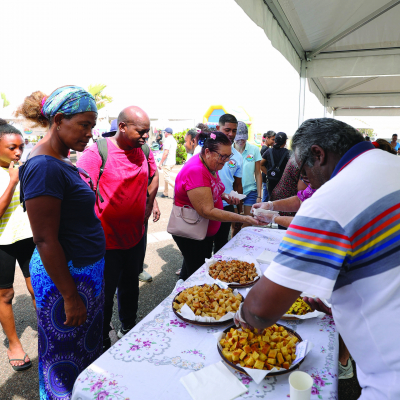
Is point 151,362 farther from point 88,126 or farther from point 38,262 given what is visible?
point 88,126

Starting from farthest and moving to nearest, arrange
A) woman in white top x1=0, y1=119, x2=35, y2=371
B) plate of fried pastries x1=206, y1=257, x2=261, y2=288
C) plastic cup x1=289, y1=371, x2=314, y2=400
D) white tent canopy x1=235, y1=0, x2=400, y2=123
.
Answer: white tent canopy x1=235, y1=0, x2=400, y2=123, woman in white top x1=0, y1=119, x2=35, y2=371, plate of fried pastries x1=206, y1=257, x2=261, y2=288, plastic cup x1=289, y1=371, x2=314, y2=400

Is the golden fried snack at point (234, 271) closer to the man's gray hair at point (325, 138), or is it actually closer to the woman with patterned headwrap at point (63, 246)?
the woman with patterned headwrap at point (63, 246)

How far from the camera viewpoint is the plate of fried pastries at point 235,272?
171 cm

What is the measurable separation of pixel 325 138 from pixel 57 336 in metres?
1.39

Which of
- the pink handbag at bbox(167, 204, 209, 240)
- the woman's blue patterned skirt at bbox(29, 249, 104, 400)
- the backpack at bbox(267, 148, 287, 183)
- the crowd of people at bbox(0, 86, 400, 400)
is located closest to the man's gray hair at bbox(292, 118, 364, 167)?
the crowd of people at bbox(0, 86, 400, 400)

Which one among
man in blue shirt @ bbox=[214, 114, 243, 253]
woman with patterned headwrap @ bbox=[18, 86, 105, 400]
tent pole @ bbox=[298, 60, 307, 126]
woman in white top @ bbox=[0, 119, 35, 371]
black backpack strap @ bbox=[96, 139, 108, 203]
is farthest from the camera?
tent pole @ bbox=[298, 60, 307, 126]

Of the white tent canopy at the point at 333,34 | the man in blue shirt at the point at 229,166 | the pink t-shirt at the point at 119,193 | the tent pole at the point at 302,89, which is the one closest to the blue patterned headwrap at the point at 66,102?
the pink t-shirt at the point at 119,193

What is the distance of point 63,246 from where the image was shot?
136cm

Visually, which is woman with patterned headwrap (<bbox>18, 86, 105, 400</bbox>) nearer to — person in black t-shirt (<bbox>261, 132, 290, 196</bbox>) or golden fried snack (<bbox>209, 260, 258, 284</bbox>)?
golden fried snack (<bbox>209, 260, 258, 284</bbox>)

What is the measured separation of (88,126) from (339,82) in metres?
7.46

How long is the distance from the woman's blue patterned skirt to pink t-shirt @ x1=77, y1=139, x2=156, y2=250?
0.62 meters

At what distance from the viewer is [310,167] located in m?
1.05

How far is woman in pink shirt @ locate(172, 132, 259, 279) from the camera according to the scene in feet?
7.26

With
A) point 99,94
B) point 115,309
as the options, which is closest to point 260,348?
point 115,309
